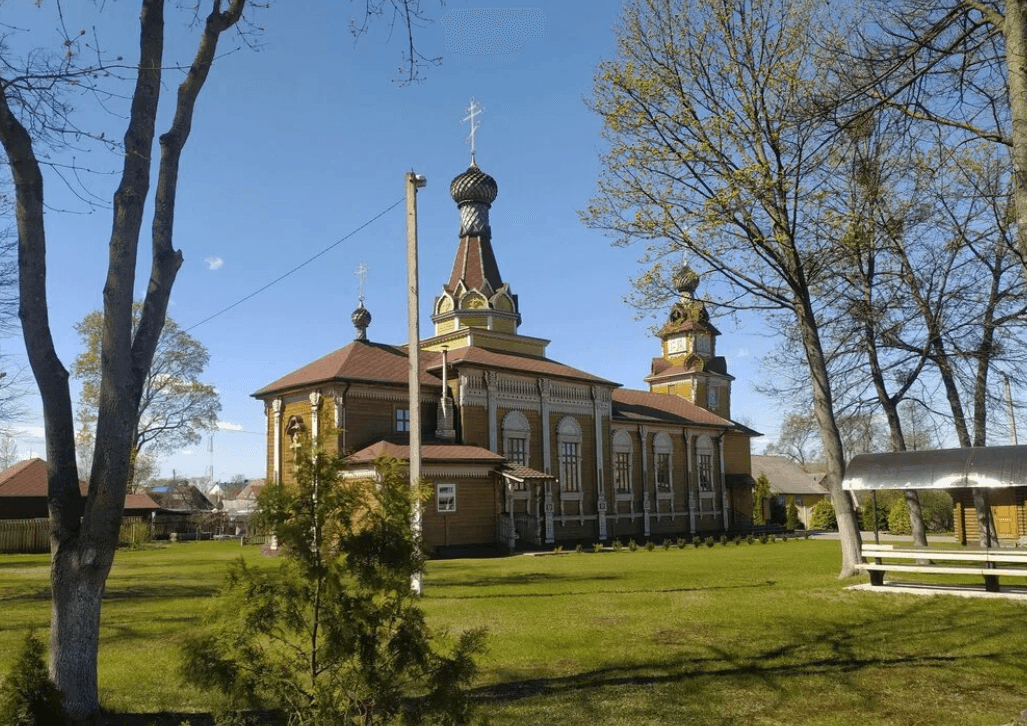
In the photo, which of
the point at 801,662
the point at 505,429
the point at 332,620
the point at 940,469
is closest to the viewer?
the point at 332,620

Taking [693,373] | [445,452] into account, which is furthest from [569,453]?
[693,373]

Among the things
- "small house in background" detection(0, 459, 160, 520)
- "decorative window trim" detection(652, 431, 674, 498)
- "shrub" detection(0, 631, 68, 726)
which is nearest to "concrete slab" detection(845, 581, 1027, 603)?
"shrub" detection(0, 631, 68, 726)

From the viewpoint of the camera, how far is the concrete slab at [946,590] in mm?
12639

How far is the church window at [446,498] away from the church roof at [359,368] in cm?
448

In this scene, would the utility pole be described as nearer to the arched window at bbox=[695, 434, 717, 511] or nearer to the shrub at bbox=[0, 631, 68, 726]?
the shrub at bbox=[0, 631, 68, 726]

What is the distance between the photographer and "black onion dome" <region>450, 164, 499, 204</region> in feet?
128

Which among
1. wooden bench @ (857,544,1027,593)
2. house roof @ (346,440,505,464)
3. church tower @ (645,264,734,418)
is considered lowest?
wooden bench @ (857,544,1027,593)

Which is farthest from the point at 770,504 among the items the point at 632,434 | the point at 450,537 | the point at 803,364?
the point at 803,364

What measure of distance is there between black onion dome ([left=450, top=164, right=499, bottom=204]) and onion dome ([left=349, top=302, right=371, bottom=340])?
878 cm

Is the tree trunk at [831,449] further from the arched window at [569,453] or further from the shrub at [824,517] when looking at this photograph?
the shrub at [824,517]

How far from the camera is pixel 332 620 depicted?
14.3ft

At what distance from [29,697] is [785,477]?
6456 centimetres

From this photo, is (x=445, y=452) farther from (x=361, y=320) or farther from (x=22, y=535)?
(x=22, y=535)

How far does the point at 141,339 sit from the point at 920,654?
28.8 feet
